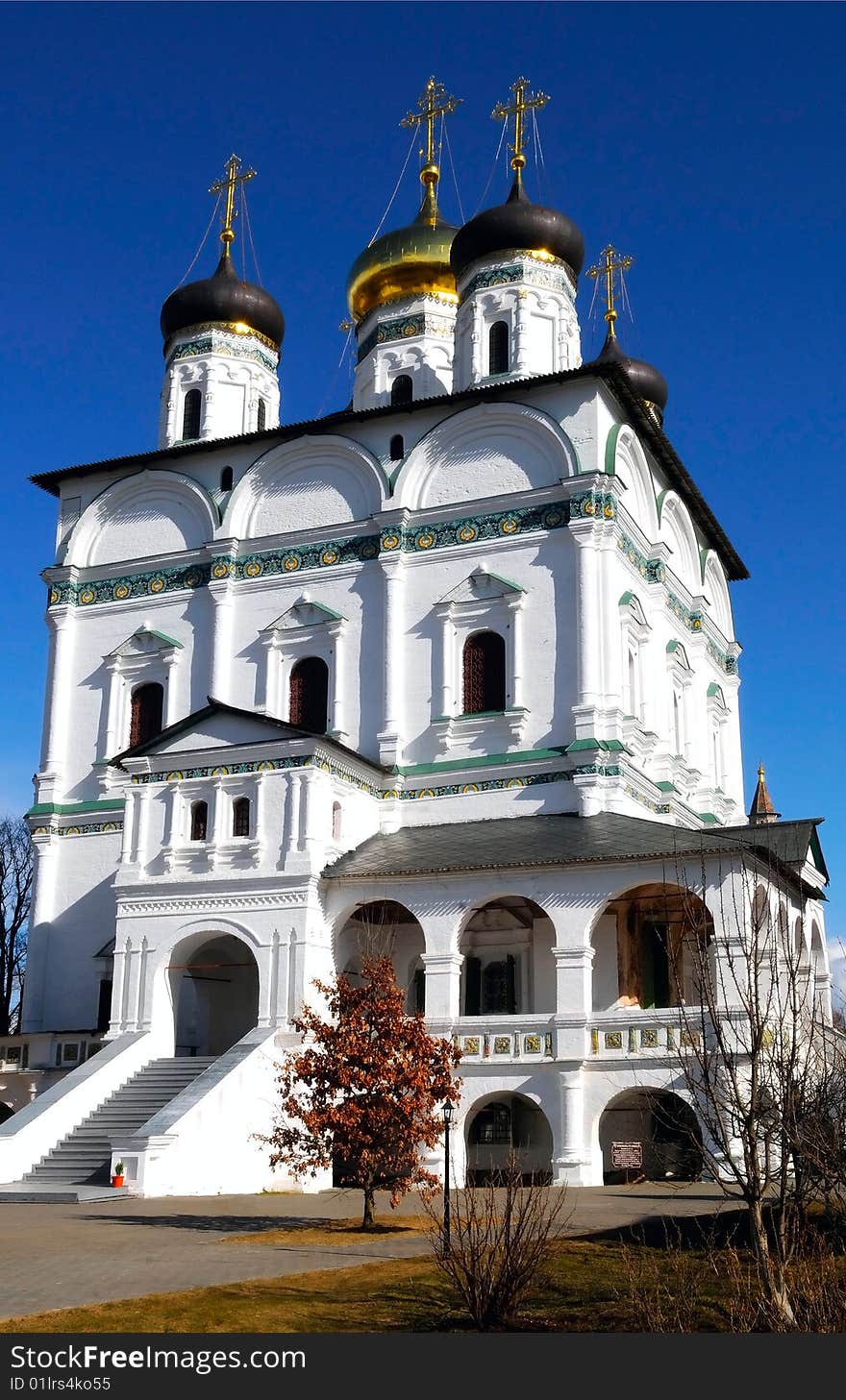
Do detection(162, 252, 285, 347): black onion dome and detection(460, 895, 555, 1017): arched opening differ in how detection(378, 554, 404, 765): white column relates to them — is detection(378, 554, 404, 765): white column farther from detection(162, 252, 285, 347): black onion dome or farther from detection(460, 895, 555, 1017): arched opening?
detection(162, 252, 285, 347): black onion dome

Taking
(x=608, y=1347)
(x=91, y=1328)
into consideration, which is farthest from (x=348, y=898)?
(x=608, y=1347)

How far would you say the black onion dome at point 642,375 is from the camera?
30.8 meters

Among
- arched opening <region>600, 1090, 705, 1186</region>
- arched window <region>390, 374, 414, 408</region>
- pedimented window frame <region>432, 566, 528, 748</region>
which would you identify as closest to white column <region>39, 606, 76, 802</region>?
pedimented window frame <region>432, 566, 528, 748</region>

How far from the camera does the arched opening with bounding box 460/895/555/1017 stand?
20.3m

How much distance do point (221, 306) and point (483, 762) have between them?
37.5ft

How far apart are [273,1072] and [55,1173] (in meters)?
2.82

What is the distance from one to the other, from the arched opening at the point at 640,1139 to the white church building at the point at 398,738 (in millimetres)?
79

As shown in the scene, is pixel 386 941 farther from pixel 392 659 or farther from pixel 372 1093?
pixel 372 1093

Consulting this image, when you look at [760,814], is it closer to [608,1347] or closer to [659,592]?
[659,592]

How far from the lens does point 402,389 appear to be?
28203 mm

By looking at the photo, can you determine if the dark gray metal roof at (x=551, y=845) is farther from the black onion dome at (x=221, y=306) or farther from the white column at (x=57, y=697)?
the black onion dome at (x=221, y=306)

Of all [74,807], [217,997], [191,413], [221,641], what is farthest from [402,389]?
[217,997]

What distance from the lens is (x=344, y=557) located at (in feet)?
78.7

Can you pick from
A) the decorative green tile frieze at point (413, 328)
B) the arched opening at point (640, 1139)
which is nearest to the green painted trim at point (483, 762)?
the arched opening at point (640, 1139)
